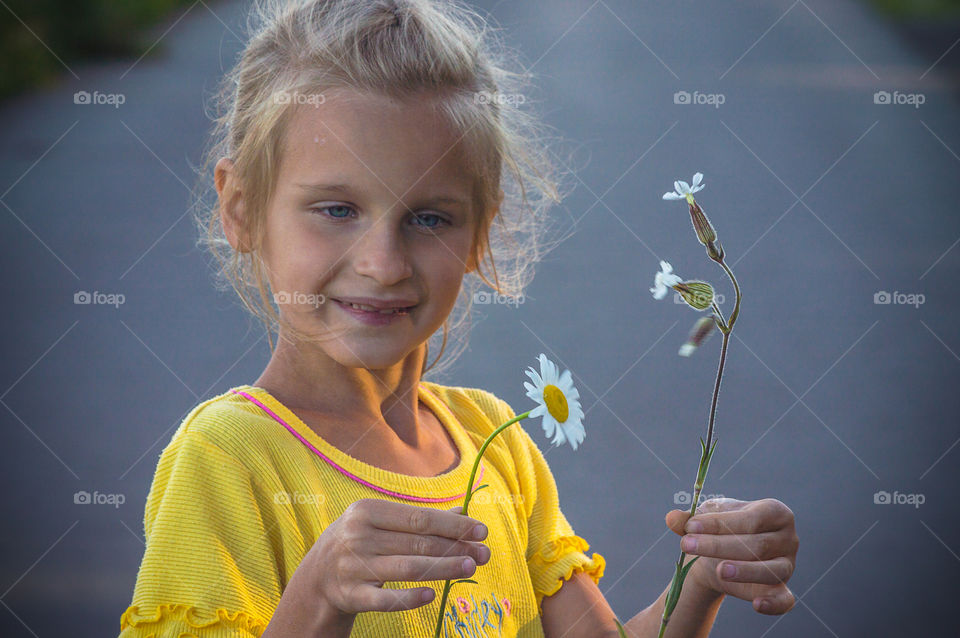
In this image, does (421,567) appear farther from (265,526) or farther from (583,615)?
(583,615)

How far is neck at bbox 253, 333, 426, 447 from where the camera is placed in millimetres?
949

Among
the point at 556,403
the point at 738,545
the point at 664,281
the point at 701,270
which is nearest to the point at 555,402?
the point at 556,403

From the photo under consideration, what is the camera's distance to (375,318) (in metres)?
0.89

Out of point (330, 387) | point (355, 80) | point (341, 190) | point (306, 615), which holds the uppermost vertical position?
point (355, 80)

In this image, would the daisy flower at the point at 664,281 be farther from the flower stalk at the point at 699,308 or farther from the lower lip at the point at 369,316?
the lower lip at the point at 369,316

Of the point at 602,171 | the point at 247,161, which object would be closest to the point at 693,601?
the point at 247,161

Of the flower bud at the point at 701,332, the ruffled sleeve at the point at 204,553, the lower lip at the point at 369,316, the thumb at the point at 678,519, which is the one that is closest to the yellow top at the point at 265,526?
the ruffled sleeve at the point at 204,553

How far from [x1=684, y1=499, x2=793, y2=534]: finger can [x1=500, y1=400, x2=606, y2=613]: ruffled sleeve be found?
268mm

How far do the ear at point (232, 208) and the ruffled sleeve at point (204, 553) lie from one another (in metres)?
0.21

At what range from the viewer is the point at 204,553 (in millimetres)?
802

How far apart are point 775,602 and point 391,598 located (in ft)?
1.06

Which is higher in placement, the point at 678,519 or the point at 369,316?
the point at 369,316

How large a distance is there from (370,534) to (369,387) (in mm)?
322

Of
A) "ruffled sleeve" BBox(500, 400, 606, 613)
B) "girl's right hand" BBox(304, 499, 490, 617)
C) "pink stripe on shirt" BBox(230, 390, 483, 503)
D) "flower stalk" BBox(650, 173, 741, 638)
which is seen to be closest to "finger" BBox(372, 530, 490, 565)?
"girl's right hand" BBox(304, 499, 490, 617)
